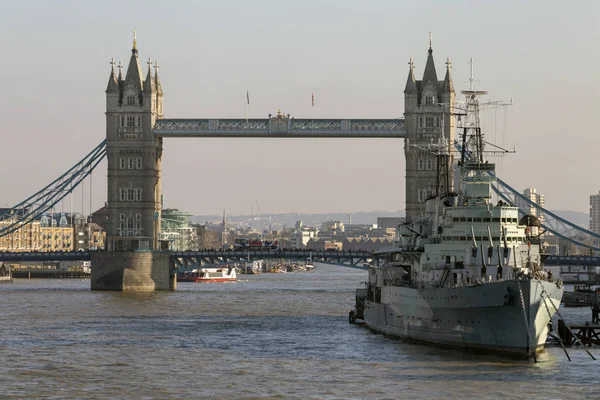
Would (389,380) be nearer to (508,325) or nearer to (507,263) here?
(508,325)

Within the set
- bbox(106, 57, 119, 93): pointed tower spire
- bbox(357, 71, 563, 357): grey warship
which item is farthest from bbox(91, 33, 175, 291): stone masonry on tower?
bbox(357, 71, 563, 357): grey warship

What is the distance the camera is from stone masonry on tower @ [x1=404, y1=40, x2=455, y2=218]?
134375 mm

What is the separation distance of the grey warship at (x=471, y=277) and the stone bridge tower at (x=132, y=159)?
62.4m

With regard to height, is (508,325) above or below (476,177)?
below

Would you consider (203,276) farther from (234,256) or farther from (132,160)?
(234,256)

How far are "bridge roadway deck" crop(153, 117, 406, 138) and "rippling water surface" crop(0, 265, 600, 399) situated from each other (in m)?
43.9

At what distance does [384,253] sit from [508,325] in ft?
76.9

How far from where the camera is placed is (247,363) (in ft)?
197

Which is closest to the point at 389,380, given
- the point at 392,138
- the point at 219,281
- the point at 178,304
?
the point at 178,304

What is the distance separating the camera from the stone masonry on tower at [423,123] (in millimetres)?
134375

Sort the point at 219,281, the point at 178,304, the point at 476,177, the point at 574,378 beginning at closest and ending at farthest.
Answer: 1. the point at 574,378
2. the point at 476,177
3. the point at 178,304
4. the point at 219,281

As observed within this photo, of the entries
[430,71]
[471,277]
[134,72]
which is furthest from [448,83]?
[471,277]

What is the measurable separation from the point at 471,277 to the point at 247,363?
1095cm

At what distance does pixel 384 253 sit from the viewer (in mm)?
80875
